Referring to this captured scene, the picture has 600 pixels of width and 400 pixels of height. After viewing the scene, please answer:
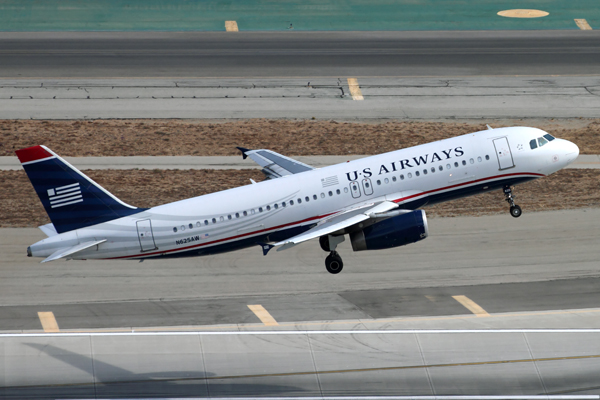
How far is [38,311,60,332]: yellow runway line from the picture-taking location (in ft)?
135

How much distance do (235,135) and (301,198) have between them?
74.9 feet

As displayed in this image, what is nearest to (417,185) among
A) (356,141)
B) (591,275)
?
(591,275)

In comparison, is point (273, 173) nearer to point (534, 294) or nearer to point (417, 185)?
point (417, 185)

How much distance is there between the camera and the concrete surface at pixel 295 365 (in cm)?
3378

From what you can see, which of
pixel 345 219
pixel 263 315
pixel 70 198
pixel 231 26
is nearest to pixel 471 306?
pixel 345 219

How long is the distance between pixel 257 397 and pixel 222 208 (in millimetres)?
10987

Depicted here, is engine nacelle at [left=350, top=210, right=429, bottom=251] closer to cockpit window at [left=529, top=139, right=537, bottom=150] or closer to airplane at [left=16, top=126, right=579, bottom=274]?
airplane at [left=16, top=126, right=579, bottom=274]

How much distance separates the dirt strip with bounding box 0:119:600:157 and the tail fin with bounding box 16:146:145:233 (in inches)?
793

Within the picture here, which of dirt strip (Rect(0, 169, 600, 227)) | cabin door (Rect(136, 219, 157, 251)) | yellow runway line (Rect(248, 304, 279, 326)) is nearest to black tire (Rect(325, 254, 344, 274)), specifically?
yellow runway line (Rect(248, 304, 279, 326))

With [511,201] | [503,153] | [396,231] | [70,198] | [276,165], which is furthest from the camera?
[276,165]

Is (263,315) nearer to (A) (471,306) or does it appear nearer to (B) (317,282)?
(B) (317,282)

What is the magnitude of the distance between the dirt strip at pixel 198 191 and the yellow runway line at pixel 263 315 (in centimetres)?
1356

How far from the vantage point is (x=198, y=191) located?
55281 mm

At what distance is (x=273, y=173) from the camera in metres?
47.3
